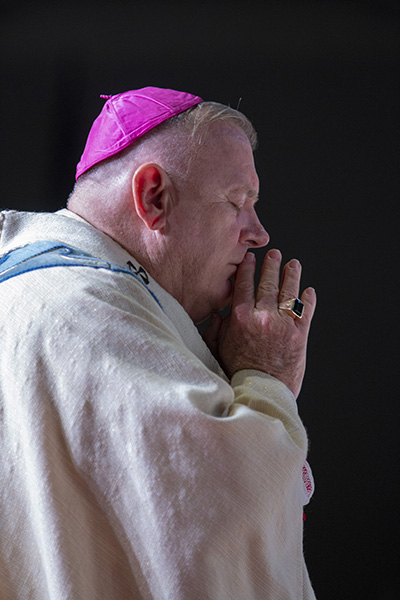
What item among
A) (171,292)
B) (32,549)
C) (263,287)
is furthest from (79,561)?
(263,287)

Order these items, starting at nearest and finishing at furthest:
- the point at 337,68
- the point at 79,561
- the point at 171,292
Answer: the point at 79,561, the point at 171,292, the point at 337,68

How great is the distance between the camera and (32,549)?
0.88m

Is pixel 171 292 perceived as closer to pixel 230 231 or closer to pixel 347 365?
pixel 230 231

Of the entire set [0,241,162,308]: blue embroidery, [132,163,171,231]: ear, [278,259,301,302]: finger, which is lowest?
[278,259,301,302]: finger

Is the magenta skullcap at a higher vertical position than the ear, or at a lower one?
higher

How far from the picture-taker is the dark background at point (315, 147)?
75.1 inches

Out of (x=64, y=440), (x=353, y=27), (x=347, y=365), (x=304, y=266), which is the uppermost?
(x=353, y=27)

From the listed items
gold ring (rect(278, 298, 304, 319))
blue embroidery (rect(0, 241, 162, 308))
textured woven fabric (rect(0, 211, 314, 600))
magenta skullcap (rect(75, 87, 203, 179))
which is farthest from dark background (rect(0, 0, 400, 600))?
textured woven fabric (rect(0, 211, 314, 600))

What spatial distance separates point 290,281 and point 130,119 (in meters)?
0.41

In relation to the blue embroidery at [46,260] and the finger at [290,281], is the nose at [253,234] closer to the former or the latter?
the finger at [290,281]

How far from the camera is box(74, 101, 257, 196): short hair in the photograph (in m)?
1.19

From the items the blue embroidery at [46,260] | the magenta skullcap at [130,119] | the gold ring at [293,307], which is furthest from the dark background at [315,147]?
the blue embroidery at [46,260]

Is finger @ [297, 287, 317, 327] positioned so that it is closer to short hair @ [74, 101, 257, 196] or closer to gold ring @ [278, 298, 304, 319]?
gold ring @ [278, 298, 304, 319]

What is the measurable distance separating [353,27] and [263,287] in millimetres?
1054
